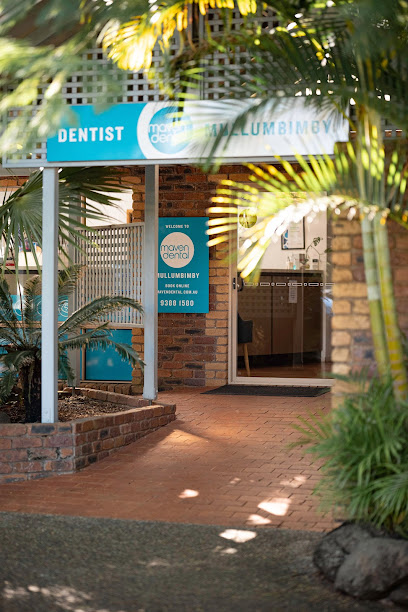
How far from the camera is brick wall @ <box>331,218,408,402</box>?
495 cm

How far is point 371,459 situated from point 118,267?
5125mm

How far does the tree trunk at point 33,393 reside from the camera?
23.5 feet

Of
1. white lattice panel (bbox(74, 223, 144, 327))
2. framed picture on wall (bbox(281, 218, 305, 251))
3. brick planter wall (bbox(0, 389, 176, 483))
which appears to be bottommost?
brick planter wall (bbox(0, 389, 176, 483))

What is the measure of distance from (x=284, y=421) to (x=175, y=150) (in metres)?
3.35

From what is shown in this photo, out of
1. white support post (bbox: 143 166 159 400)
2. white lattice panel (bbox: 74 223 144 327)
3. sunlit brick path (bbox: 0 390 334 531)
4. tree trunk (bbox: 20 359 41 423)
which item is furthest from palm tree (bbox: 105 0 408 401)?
white lattice panel (bbox: 74 223 144 327)

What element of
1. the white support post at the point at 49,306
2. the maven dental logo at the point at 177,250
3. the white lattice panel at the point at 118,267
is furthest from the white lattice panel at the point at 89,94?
the maven dental logo at the point at 177,250

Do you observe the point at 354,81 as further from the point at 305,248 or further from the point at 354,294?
the point at 305,248

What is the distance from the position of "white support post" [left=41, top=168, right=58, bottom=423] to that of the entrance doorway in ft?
14.9

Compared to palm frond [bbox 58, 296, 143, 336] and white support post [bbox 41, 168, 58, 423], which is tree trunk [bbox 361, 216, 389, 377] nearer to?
white support post [bbox 41, 168, 58, 423]

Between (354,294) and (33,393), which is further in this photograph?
(33,393)

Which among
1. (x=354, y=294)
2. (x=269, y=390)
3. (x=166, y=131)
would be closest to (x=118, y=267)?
(x=269, y=390)

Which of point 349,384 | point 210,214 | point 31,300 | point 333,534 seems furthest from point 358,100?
point 210,214

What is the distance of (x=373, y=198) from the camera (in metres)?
4.46

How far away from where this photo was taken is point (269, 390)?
34.5 feet
